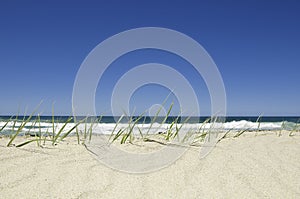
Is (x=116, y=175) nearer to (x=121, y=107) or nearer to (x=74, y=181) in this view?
(x=74, y=181)

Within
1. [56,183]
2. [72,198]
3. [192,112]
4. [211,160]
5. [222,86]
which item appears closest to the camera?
[72,198]

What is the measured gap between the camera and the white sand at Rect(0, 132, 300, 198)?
1.30 metres

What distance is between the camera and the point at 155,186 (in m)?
1.39

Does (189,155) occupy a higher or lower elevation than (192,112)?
lower

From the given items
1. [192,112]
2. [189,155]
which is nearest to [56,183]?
[189,155]

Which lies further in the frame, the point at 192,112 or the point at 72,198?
the point at 192,112

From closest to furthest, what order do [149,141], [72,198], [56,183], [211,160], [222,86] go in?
[72,198] → [56,183] → [211,160] → [149,141] → [222,86]

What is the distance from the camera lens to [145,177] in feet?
4.91

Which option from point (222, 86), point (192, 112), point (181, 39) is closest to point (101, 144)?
point (192, 112)

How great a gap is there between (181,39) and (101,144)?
2.47 metres

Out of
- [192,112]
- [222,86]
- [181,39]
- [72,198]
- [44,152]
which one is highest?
[181,39]

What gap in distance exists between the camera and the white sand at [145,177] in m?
1.30

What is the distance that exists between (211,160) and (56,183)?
104 cm

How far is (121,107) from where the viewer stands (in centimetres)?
244
